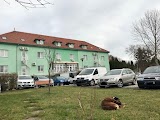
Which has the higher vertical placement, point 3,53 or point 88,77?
point 3,53

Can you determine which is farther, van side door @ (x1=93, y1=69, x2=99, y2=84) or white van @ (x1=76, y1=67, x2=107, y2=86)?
van side door @ (x1=93, y1=69, x2=99, y2=84)

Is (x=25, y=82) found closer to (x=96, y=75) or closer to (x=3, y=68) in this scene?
(x=96, y=75)

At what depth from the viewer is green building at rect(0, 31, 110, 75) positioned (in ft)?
142

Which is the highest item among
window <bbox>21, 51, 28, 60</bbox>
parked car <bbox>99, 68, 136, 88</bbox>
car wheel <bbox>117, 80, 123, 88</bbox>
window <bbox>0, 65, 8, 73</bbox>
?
window <bbox>21, 51, 28, 60</bbox>

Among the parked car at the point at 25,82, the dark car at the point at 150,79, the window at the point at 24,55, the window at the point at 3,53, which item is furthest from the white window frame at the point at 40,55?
the dark car at the point at 150,79

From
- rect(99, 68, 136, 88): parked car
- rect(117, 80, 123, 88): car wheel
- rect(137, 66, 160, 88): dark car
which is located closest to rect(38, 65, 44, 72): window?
rect(99, 68, 136, 88): parked car

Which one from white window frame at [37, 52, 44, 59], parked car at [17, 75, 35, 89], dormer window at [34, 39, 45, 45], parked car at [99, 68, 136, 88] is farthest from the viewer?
dormer window at [34, 39, 45, 45]

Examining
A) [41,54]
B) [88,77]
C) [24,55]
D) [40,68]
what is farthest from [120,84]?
[41,54]

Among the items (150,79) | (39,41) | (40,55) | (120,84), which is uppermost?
(39,41)

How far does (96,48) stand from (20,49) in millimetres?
24828

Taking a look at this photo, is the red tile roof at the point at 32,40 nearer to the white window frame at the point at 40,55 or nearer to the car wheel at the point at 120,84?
the white window frame at the point at 40,55

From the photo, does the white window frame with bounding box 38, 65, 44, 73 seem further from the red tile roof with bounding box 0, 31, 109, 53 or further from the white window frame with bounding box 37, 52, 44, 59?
the red tile roof with bounding box 0, 31, 109, 53

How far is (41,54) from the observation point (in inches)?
1949

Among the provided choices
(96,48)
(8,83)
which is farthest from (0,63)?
(96,48)
